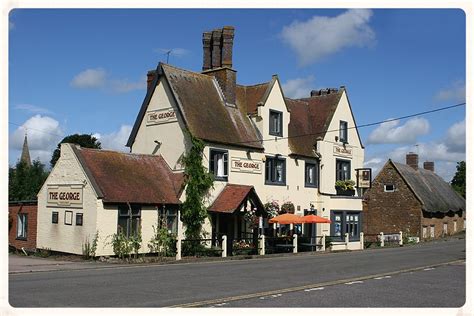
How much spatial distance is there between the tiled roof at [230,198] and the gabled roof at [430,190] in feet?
87.6

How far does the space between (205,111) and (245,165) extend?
3.76 m

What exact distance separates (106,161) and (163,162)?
3.97m

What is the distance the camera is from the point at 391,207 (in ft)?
181

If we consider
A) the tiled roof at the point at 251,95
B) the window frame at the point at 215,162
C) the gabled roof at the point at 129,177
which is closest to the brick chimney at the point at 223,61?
the tiled roof at the point at 251,95

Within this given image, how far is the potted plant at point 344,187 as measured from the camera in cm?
3959

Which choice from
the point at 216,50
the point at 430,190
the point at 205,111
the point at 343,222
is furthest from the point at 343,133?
the point at 430,190

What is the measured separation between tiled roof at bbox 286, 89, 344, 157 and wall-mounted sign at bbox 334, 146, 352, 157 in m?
1.98

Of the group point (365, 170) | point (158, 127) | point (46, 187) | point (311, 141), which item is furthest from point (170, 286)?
point (365, 170)

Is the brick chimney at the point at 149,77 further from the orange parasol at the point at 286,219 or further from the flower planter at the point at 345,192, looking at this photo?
the flower planter at the point at 345,192

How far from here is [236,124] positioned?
33.7 m

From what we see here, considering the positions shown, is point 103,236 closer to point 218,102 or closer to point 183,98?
point 183,98

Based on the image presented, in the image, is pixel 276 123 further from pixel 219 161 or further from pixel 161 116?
pixel 161 116
